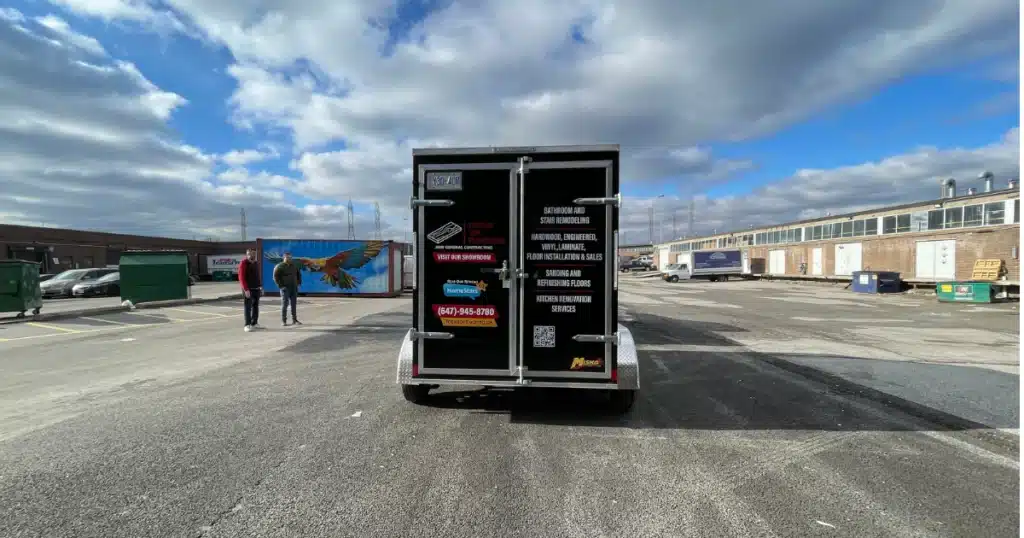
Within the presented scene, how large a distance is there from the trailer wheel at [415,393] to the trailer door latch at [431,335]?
0.75 m

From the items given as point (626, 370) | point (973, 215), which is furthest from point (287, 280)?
point (973, 215)

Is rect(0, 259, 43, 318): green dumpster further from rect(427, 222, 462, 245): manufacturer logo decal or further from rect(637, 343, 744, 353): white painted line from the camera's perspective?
rect(637, 343, 744, 353): white painted line

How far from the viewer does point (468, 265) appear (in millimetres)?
4461

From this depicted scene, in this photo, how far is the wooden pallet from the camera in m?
24.4

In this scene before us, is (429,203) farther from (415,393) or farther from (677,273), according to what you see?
(677,273)

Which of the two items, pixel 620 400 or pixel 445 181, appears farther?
pixel 620 400

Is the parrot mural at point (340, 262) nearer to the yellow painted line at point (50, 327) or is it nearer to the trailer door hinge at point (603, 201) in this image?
the yellow painted line at point (50, 327)

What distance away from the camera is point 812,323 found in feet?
43.4

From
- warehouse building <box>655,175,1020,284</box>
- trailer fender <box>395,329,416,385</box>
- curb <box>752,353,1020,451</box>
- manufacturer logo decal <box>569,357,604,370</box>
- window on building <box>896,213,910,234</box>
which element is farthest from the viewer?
window on building <box>896,213,910,234</box>

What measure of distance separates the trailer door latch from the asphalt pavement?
811mm

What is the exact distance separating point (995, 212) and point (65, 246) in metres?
70.4

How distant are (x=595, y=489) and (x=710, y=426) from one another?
1.88 meters

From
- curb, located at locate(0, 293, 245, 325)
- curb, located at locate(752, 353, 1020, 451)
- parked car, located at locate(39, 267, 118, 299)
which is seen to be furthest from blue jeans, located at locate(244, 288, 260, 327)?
parked car, located at locate(39, 267, 118, 299)

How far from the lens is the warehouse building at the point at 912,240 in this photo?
86.9 feet
